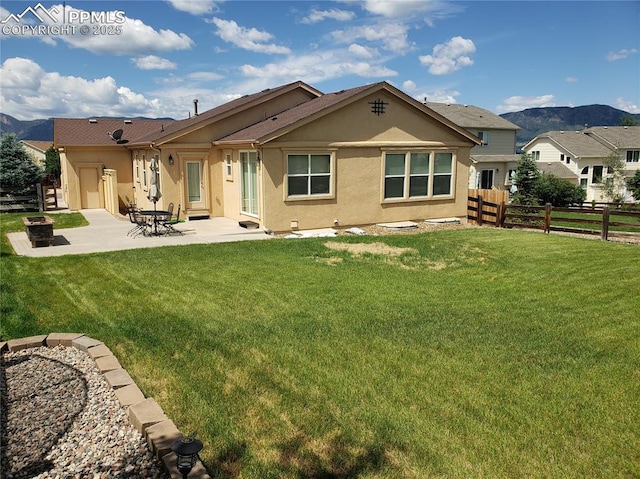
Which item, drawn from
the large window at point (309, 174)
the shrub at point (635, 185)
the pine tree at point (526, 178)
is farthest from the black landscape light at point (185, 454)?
the shrub at point (635, 185)

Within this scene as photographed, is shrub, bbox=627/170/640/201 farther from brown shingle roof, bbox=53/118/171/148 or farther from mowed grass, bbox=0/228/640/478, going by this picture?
brown shingle roof, bbox=53/118/171/148

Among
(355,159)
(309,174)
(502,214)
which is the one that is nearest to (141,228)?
(309,174)

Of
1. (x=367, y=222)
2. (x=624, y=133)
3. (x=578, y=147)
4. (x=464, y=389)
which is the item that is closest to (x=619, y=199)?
(x=578, y=147)

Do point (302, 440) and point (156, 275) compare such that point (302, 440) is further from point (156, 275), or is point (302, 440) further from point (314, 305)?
point (156, 275)

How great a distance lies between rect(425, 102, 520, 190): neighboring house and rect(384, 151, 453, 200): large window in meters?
21.9

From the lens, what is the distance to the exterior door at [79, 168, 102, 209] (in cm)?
2308

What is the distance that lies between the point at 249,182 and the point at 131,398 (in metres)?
12.7

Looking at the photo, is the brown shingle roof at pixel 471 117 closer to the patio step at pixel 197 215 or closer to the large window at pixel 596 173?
the large window at pixel 596 173

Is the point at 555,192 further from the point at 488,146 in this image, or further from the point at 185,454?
the point at 185,454

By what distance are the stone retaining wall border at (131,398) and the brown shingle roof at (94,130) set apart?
18.4 metres

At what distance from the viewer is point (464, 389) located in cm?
543

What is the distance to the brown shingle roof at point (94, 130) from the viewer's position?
22938 mm

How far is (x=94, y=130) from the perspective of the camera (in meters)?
24.8

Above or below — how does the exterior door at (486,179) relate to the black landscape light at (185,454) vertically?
above
